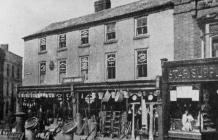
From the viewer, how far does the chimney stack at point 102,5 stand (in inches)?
1068

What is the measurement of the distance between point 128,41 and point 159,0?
10.5ft

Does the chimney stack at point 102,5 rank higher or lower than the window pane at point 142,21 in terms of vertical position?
higher

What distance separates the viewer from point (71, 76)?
25391mm

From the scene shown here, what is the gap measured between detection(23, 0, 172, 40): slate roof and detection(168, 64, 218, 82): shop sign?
531cm

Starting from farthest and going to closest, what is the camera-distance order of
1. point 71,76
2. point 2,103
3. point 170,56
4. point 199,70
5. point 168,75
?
point 2,103 < point 71,76 < point 170,56 < point 168,75 < point 199,70

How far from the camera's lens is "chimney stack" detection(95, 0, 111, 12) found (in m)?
27.1

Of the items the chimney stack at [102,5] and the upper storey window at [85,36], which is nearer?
the upper storey window at [85,36]

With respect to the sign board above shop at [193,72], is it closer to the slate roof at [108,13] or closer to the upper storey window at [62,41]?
the slate roof at [108,13]

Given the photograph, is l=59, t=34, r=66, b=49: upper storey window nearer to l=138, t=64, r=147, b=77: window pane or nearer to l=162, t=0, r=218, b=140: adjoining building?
l=138, t=64, r=147, b=77: window pane

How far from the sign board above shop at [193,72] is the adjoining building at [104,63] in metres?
1.55

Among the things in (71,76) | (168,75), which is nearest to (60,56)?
(71,76)

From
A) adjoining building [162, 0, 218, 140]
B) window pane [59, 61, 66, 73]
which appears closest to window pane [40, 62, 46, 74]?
window pane [59, 61, 66, 73]

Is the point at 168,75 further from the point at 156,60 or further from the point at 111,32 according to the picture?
the point at 111,32

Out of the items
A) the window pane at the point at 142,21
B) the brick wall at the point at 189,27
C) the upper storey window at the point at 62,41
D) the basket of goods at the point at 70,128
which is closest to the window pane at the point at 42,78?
the upper storey window at the point at 62,41
